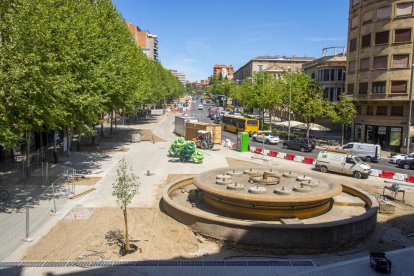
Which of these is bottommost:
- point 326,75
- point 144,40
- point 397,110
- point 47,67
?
point 397,110

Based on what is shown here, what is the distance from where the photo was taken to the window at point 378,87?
47.1 metres

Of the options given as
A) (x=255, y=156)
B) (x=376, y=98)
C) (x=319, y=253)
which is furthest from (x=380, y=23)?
(x=319, y=253)

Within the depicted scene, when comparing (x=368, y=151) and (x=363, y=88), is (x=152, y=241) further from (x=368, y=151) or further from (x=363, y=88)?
(x=363, y=88)

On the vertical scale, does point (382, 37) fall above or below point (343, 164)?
above

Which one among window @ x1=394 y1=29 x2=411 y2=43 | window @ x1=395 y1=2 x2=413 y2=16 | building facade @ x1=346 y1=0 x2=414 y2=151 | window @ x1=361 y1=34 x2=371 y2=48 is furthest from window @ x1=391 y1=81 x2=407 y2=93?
window @ x1=395 y1=2 x2=413 y2=16

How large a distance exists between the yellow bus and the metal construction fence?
3360 centimetres

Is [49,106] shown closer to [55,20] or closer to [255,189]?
[55,20]

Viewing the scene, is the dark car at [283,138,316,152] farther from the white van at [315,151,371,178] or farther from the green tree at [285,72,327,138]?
the white van at [315,151,371,178]

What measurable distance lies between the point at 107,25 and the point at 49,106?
17110 millimetres

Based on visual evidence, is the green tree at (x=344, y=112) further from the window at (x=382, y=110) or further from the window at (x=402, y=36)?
the window at (x=402, y=36)

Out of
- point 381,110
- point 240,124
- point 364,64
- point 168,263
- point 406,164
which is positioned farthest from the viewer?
point 240,124

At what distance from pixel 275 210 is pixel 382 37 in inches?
1566

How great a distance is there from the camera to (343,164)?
29500 mm

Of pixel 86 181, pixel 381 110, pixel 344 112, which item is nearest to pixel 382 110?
pixel 381 110
